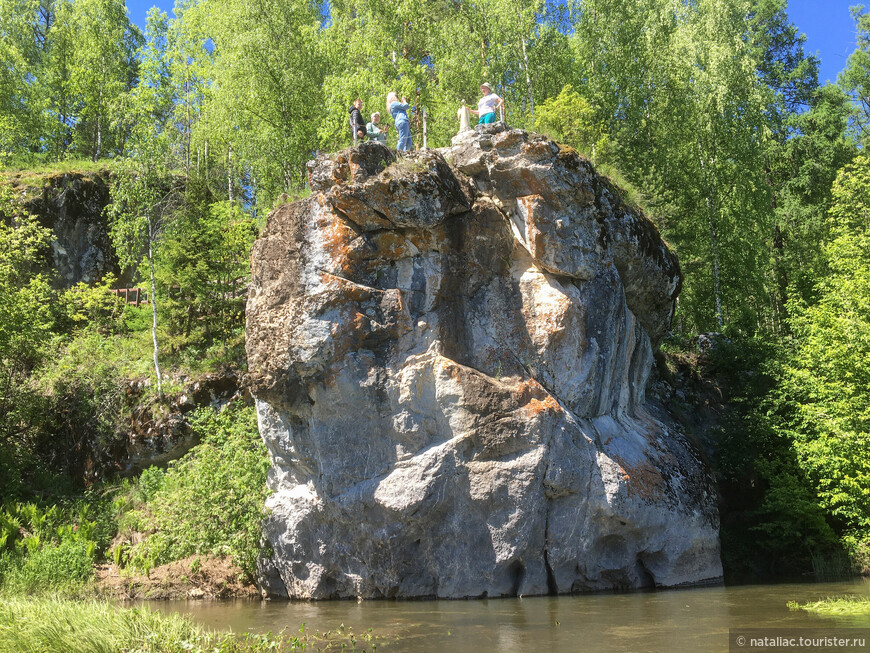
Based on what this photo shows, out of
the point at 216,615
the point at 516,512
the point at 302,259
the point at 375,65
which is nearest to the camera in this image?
the point at 216,615

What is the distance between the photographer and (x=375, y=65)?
23641 millimetres

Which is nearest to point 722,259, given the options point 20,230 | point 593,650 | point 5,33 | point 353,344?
point 353,344

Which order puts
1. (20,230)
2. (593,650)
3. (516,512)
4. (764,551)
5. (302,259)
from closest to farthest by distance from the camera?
(593,650), (516,512), (302,259), (764,551), (20,230)

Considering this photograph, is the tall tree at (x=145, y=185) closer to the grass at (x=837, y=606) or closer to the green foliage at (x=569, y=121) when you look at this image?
the green foliage at (x=569, y=121)

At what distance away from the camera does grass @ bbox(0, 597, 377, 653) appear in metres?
7.65

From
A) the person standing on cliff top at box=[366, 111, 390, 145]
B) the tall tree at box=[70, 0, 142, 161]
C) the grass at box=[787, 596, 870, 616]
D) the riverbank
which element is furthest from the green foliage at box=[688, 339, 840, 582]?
the tall tree at box=[70, 0, 142, 161]

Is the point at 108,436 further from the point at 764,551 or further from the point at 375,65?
the point at 764,551

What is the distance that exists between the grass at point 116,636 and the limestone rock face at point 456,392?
4.71 metres

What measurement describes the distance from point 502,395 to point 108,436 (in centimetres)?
1344

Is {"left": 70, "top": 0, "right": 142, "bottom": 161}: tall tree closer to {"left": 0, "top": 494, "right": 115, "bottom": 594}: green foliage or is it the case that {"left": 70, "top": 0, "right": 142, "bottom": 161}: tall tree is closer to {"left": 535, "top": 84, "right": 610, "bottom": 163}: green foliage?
{"left": 535, "top": 84, "right": 610, "bottom": 163}: green foliage

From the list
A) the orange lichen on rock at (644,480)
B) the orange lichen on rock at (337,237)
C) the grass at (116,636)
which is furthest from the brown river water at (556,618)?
the orange lichen on rock at (337,237)

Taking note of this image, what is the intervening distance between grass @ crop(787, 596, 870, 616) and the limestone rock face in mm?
3760

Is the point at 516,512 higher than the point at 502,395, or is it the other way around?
the point at 502,395

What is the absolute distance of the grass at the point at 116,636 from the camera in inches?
301
